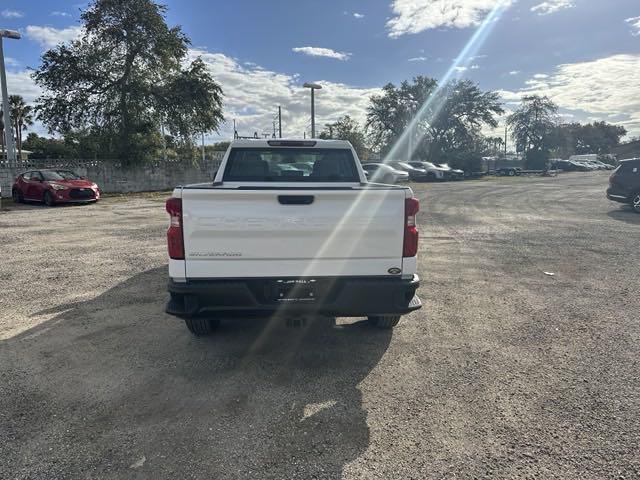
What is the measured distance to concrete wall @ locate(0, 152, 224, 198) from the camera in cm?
2056

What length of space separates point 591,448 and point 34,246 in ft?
32.7

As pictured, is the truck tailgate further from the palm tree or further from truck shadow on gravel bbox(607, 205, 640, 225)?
the palm tree

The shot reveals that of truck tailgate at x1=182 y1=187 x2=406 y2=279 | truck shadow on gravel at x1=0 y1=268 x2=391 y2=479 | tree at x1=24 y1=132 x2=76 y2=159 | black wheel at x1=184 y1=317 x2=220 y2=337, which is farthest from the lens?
tree at x1=24 y1=132 x2=76 y2=159

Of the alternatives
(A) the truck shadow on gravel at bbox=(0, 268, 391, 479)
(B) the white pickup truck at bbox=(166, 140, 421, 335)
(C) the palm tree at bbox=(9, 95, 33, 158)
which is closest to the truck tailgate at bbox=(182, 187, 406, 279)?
(B) the white pickup truck at bbox=(166, 140, 421, 335)

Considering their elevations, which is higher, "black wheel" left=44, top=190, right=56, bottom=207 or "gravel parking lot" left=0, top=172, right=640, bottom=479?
"black wheel" left=44, top=190, right=56, bottom=207

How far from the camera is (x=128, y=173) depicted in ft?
79.8

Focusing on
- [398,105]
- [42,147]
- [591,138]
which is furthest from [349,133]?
[591,138]

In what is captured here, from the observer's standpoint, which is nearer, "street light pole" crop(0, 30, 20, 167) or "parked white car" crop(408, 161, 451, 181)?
"street light pole" crop(0, 30, 20, 167)

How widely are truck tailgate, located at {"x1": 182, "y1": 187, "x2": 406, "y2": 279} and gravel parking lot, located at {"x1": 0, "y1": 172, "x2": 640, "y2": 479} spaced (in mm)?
941

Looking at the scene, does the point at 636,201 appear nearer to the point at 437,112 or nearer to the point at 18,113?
the point at 437,112

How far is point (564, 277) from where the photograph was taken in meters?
6.53

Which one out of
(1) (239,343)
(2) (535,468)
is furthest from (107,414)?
(2) (535,468)

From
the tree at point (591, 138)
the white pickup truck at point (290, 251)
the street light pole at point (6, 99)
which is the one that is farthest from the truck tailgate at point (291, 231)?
the tree at point (591, 138)

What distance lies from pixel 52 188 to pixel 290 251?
1640 cm
